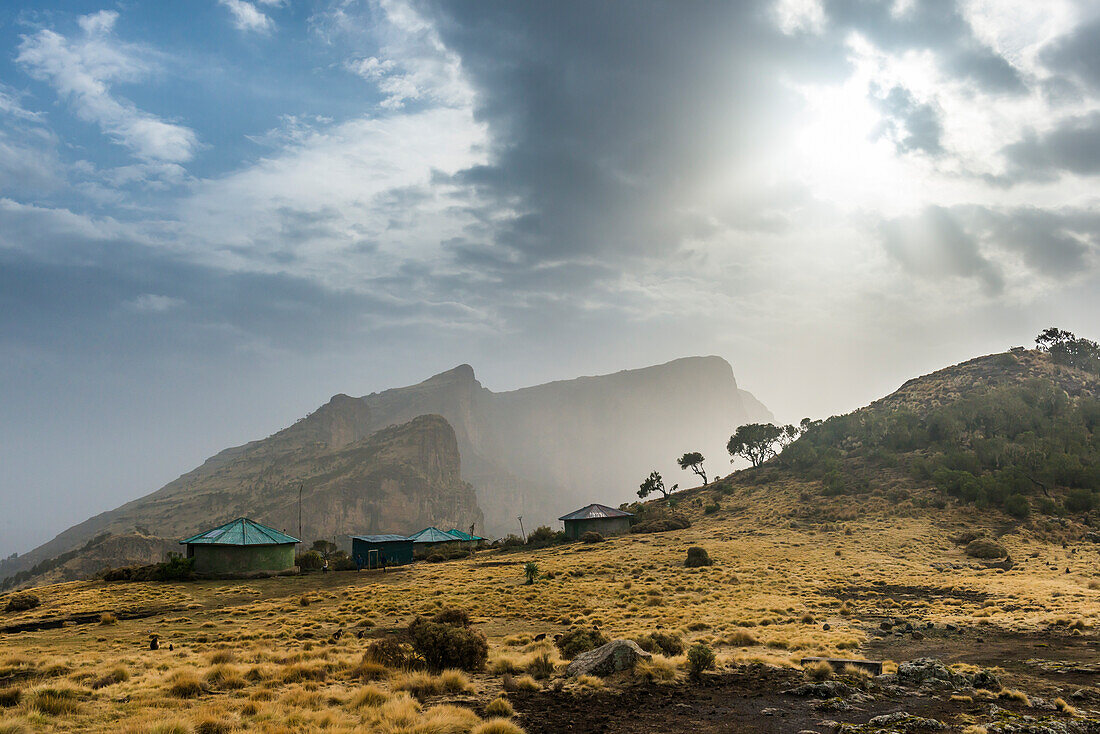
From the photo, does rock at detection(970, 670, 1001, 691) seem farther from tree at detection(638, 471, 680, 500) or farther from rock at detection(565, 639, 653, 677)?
tree at detection(638, 471, 680, 500)

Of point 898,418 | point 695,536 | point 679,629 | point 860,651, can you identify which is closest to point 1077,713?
point 860,651

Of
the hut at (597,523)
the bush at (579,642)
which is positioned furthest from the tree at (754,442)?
the bush at (579,642)

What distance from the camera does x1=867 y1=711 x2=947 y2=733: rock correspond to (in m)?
10.6

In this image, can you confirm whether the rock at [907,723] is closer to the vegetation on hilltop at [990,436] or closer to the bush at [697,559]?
the bush at [697,559]

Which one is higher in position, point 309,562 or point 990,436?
point 990,436

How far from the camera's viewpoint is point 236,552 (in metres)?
48.7

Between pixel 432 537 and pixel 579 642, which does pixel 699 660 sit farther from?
pixel 432 537

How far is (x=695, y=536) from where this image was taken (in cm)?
5969

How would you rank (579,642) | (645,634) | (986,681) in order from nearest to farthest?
(986,681), (579,642), (645,634)

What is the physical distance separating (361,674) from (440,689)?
291 cm

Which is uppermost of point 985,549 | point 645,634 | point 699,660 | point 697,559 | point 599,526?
point 699,660

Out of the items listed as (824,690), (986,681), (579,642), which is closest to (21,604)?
(579,642)

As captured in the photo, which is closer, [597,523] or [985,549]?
[985,549]

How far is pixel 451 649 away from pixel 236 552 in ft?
136
